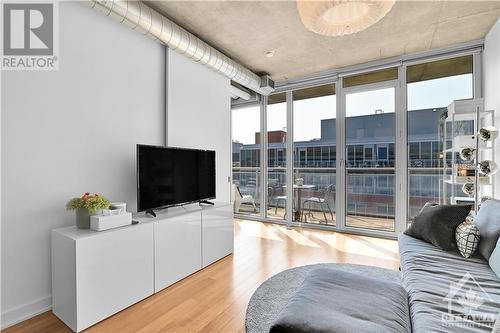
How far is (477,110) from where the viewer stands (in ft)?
9.68

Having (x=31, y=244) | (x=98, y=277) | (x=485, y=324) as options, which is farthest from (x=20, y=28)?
(x=485, y=324)

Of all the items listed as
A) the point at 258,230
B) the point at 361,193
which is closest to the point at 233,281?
the point at 258,230

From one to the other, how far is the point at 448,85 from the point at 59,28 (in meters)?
4.84

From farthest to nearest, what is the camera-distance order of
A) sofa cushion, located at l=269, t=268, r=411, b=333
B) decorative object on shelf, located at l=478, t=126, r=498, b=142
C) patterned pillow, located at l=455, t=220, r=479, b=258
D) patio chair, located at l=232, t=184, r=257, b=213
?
patio chair, located at l=232, t=184, r=257, b=213 → decorative object on shelf, located at l=478, t=126, r=498, b=142 → patterned pillow, located at l=455, t=220, r=479, b=258 → sofa cushion, located at l=269, t=268, r=411, b=333

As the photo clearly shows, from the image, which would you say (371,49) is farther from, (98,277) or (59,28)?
(98,277)

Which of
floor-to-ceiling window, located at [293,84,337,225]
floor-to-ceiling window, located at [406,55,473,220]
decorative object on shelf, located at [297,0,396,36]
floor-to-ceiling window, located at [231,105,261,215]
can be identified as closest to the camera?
decorative object on shelf, located at [297,0,396,36]

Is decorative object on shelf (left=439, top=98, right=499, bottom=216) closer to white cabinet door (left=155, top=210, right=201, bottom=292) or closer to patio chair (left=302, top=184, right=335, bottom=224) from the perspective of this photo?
patio chair (left=302, top=184, right=335, bottom=224)

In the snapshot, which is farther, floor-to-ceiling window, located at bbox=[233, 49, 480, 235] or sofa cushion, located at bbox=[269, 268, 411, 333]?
floor-to-ceiling window, located at bbox=[233, 49, 480, 235]

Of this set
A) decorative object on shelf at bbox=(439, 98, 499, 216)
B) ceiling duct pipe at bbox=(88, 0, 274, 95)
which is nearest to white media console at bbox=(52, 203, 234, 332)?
ceiling duct pipe at bbox=(88, 0, 274, 95)

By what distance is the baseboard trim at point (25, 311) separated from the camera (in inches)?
74.2

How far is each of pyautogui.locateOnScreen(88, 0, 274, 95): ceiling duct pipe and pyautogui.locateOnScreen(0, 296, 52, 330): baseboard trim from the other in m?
2.53

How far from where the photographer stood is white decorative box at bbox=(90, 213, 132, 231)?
79.5 inches

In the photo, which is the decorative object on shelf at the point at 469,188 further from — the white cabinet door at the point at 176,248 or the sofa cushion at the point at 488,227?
the white cabinet door at the point at 176,248

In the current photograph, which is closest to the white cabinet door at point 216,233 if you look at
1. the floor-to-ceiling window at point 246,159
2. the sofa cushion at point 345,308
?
the sofa cushion at point 345,308
